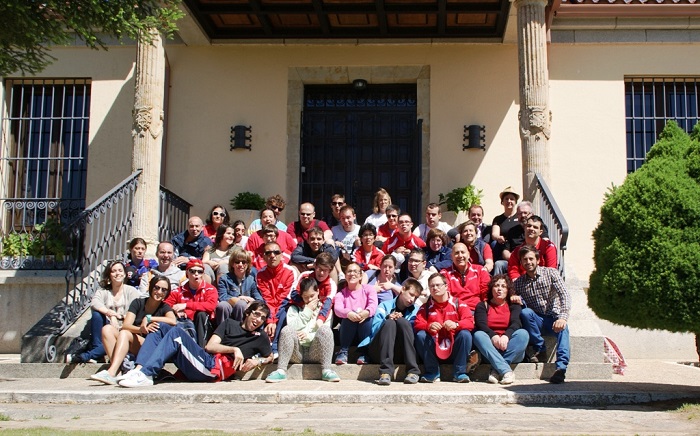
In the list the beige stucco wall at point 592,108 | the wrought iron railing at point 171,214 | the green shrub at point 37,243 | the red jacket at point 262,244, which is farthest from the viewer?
the beige stucco wall at point 592,108

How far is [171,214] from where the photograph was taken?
11.9 meters

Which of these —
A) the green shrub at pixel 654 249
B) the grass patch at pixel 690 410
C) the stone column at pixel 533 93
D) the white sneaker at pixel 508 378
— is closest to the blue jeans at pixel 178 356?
the white sneaker at pixel 508 378

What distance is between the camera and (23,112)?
520 inches

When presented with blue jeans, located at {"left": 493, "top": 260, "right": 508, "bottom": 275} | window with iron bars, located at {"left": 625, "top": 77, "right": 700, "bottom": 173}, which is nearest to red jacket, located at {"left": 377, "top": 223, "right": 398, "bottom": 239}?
blue jeans, located at {"left": 493, "top": 260, "right": 508, "bottom": 275}

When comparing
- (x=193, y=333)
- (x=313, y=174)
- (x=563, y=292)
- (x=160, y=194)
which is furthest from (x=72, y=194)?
(x=563, y=292)

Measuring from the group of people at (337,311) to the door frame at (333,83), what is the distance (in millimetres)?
3556

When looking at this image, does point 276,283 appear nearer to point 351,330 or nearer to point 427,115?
point 351,330

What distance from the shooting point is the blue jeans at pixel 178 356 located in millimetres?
7465

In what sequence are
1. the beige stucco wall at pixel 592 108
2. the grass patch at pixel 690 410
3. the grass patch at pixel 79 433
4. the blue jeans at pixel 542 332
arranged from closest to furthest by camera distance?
the grass patch at pixel 79 433
the grass patch at pixel 690 410
the blue jeans at pixel 542 332
the beige stucco wall at pixel 592 108

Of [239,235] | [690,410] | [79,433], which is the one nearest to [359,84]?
[239,235]

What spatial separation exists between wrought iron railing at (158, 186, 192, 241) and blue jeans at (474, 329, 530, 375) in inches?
209

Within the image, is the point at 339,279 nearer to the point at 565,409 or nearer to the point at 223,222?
the point at 223,222

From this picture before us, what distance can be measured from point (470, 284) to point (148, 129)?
4923 mm

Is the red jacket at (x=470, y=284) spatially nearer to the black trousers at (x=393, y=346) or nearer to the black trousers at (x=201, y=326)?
the black trousers at (x=393, y=346)
